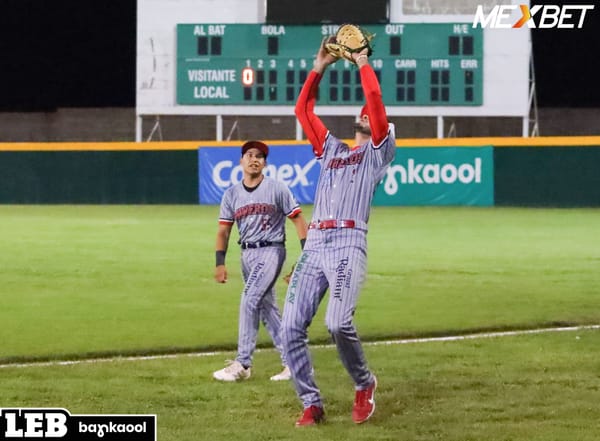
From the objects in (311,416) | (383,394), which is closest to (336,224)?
(311,416)

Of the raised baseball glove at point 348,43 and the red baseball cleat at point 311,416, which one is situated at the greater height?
the raised baseball glove at point 348,43

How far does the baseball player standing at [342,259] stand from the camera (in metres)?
6.84

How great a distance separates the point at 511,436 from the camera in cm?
648

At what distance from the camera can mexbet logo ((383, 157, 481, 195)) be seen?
29984 millimetres

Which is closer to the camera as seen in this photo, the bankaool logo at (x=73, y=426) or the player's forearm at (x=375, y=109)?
the bankaool logo at (x=73, y=426)

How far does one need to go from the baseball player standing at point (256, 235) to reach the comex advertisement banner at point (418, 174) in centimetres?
2112

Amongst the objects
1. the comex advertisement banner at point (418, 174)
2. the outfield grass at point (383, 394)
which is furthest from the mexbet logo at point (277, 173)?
the outfield grass at point (383, 394)

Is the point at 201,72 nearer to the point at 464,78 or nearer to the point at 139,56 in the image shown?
the point at 139,56

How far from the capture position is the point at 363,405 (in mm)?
6953

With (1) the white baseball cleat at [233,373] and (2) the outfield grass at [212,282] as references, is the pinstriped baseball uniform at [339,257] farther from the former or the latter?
(2) the outfield grass at [212,282]

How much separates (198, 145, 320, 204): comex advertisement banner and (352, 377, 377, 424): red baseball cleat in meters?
23.4

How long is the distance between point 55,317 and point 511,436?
6.10 metres

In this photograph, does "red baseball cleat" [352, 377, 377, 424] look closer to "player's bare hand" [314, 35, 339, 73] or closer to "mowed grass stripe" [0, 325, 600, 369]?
"player's bare hand" [314, 35, 339, 73]

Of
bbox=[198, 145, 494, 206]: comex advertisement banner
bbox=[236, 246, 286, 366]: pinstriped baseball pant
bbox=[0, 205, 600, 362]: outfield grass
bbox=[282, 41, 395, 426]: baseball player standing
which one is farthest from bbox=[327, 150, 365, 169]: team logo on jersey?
bbox=[198, 145, 494, 206]: comex advertisement banner
